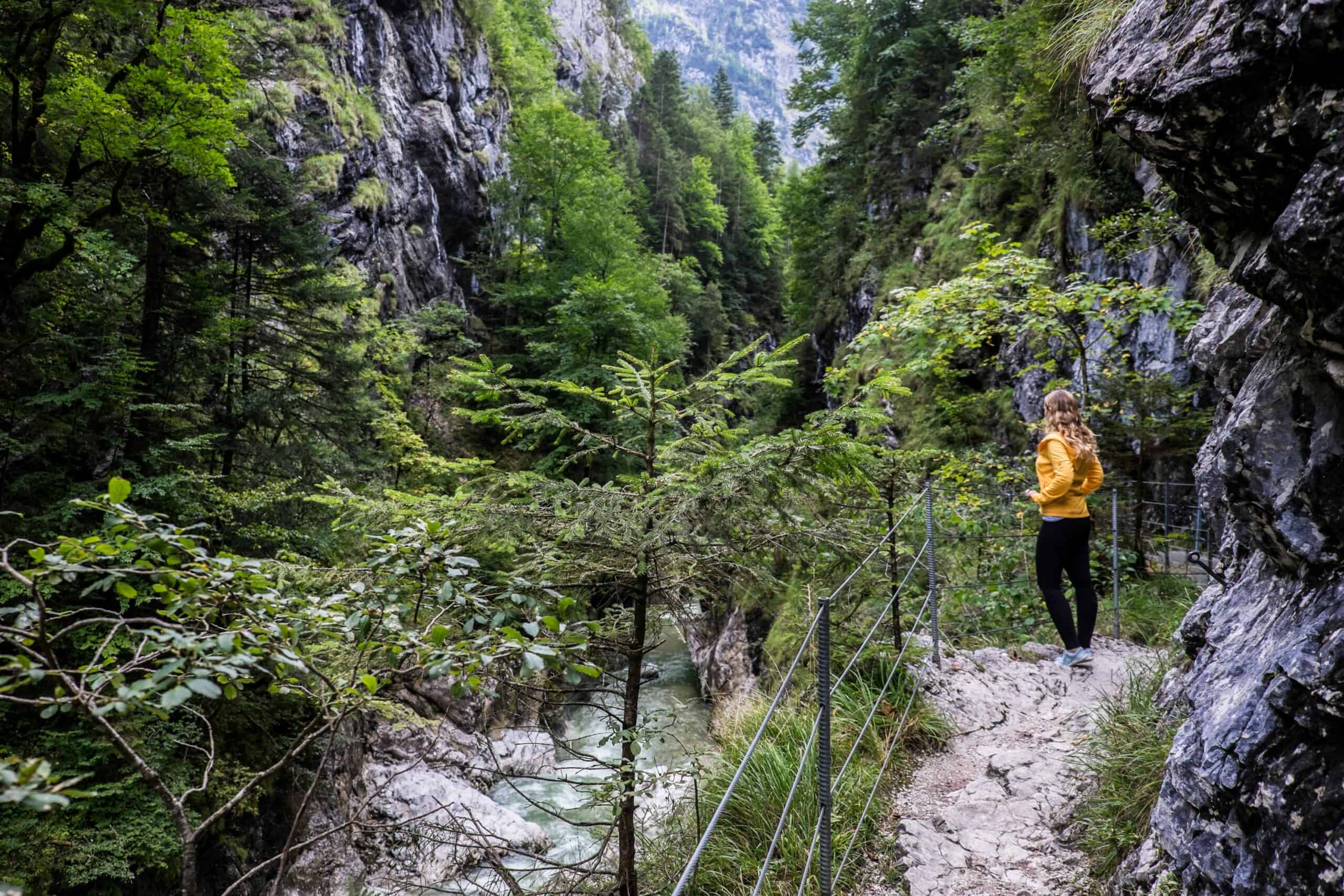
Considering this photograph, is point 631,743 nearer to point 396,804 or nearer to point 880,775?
point 880,775

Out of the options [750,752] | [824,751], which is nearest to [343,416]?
[824,751]

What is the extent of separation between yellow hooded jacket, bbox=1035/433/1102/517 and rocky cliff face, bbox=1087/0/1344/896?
5.17ft

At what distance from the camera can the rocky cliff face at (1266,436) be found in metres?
1.81

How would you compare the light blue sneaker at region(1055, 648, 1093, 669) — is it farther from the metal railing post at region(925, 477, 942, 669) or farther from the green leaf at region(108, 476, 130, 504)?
the green leaf at region(108, 476, 130, 504)

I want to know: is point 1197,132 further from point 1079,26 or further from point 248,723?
point 248,723

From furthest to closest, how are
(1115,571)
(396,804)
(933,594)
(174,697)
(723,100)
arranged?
(723,100) → (396,804) → (1115,571) → (933,594) → (174,697)

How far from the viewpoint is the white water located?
163 inches

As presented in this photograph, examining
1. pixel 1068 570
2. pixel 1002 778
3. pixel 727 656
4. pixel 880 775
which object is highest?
pixel 1068 570

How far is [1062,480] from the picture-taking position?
427 cm

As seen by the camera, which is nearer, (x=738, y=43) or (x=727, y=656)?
(x=727, y=656)

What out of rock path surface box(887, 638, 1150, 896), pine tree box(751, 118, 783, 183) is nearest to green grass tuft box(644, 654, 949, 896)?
rock path surface box(887, 638, 1150, 896)

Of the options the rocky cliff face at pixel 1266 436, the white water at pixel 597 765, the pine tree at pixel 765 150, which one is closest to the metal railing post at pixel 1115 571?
the rocky cliff face at pixel 1266 436

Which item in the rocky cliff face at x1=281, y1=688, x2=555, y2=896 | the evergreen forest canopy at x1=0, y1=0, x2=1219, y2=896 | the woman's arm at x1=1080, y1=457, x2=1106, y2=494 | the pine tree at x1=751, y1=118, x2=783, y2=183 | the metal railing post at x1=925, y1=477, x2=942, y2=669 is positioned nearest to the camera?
the evergreen forest canopy at x1=0, y1=0, x2=1219, y2=896

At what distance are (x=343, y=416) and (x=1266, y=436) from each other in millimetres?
10206
